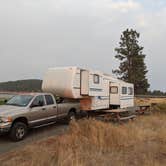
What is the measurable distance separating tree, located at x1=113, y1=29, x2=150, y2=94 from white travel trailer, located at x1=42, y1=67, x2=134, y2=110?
102 feet

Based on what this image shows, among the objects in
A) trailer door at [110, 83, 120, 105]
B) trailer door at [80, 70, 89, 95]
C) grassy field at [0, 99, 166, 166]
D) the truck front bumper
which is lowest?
grassy field at [0, 99, 166, 166]

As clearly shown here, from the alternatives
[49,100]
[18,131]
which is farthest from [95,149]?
[49,100]

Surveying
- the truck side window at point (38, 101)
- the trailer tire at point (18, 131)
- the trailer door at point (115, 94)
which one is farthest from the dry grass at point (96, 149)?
the trailer door at point (115, 94)

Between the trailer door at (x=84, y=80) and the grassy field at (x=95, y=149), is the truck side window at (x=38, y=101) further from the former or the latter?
the trailer door at (x=84, y=80)

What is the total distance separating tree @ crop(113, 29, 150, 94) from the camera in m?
49.6

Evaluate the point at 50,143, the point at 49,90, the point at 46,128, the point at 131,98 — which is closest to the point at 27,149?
the point at 50,143

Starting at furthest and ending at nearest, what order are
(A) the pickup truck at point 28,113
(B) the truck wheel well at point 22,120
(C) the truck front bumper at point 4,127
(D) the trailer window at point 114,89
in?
(D) the trailer window at point 114,89 → (B) the truck wheel well at point 22,120 → (A) the pickup truck at point 28,113 → (C) the truck front bumper at point 4,127

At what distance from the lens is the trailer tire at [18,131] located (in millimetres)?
10799

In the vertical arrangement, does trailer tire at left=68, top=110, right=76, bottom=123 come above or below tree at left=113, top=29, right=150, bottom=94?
below

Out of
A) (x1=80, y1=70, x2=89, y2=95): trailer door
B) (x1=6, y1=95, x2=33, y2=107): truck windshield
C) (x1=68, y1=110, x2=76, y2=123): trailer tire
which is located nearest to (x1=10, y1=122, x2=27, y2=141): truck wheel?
(x1=6, y1=95, x2=33, y2=107): truck windshield

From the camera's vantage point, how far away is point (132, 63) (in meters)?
50.9

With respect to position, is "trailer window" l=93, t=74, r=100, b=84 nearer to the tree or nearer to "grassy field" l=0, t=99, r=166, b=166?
"grassy field" l=0, t=99, r=166, b=166

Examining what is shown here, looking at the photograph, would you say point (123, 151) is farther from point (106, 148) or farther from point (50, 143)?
point (50, 143)

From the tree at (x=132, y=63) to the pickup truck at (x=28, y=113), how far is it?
35959 mm
